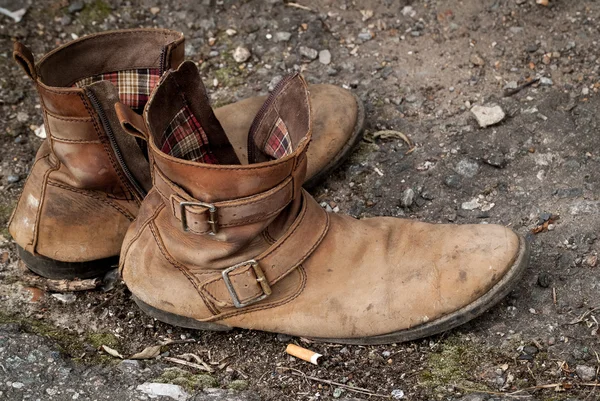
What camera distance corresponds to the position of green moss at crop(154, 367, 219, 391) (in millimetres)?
2393

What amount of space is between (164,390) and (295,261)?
0.57m

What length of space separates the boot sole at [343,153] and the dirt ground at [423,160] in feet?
0.24

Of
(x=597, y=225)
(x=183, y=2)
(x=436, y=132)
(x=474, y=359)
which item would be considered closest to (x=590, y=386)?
(x=474, y=359)

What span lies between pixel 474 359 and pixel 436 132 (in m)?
1.23

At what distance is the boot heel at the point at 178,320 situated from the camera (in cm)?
255

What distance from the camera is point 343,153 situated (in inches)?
125

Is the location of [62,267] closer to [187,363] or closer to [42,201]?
[42,201]

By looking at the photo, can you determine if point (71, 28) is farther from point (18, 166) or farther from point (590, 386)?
point (590, 386)

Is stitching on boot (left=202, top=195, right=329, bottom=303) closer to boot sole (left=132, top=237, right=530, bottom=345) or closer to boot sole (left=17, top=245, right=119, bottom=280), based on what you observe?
boot sole (left=132, top=237, right=530, bottom=345)

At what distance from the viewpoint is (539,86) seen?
3387 millimetres

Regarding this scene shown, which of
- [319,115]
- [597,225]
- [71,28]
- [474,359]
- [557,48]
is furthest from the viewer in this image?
[71,28]

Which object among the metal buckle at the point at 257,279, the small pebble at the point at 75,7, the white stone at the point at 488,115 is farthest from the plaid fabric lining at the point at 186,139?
the small pebble at the point at 75,7

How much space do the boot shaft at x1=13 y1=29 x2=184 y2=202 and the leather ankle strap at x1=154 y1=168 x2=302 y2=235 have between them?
379 millimetres

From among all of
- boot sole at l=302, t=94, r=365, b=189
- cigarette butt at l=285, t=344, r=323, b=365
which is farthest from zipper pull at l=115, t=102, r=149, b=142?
boot sole at l=302, t=94, r=365, b=189
